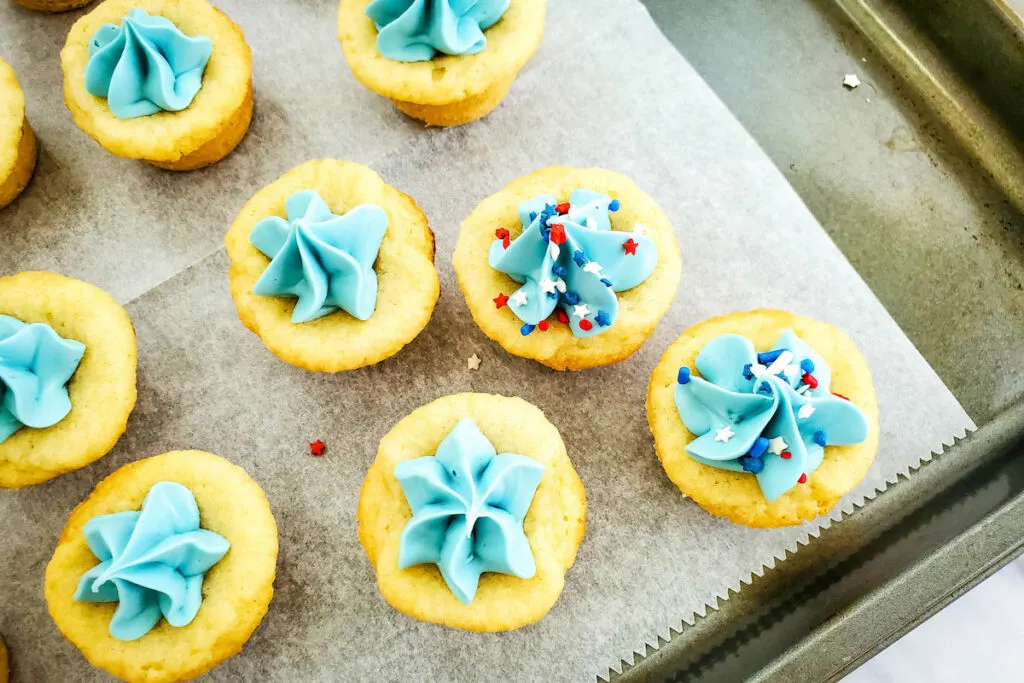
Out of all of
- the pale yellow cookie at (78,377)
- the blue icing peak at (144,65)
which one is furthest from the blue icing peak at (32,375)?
the blue icing peak at (144,65)

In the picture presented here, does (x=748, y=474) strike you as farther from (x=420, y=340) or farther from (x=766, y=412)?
(x=420, y=340)

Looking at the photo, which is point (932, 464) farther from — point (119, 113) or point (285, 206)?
point (119, 113)

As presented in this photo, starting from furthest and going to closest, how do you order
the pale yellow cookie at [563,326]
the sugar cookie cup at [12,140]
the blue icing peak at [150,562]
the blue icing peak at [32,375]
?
1. the sugar cookie cup at [12,140]
2. the pale yellow cookie at [563,326]
3. the blue icing peak at [32,375]
4. the blue icing peak at [150,562]

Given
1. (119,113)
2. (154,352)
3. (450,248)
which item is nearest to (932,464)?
(450,248)

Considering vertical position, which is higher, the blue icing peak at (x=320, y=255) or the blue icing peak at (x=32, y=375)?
the blue icing peak at (x=320, y=255)

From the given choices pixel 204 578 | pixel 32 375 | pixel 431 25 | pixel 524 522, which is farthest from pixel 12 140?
pixel 524 522

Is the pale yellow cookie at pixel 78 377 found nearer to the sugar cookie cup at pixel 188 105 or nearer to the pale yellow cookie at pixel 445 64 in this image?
the sugar cookie cup at pixel 188 105
